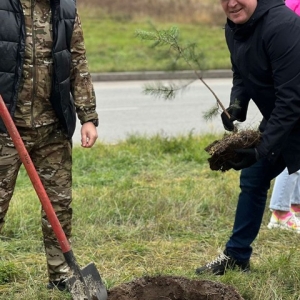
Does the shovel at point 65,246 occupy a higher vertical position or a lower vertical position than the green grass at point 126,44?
higher

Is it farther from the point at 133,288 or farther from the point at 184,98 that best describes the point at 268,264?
the point at 184,98

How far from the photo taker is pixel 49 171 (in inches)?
143

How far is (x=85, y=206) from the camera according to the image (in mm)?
5133

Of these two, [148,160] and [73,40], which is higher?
[73,40]

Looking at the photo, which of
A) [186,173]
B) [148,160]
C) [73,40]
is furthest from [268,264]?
[148,160]

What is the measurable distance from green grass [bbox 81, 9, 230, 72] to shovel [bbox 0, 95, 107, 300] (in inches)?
394

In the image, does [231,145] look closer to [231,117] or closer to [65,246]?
[231,117]

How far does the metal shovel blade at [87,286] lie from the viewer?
10.5ft

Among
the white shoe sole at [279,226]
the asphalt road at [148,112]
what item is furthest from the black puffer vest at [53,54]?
the asphalt road at [148,112]

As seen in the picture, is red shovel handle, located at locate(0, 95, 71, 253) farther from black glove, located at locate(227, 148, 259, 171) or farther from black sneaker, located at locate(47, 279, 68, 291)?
black glove, located at locate(227, 148, 259, 171)

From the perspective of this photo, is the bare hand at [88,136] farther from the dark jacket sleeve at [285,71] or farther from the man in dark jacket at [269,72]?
the dark jacket sleeve at [285,71]

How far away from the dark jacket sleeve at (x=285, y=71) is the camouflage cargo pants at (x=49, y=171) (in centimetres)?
109

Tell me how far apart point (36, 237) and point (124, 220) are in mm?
652

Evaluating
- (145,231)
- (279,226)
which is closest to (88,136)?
(145,231)
